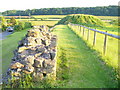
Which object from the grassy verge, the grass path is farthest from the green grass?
the grass path

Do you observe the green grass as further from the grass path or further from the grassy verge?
the grass path

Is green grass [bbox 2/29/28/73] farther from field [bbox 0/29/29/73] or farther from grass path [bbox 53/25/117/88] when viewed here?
grass path [bbox 53/25/117/88]

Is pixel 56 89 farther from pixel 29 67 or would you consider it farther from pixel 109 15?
pixel 109 15

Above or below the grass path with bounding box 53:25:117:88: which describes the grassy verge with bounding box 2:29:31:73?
below

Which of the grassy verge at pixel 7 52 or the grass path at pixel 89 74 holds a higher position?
the grass path at pixel 89 74

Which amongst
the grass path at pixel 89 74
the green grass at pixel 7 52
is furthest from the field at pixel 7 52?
the grass path at pixel 89 74

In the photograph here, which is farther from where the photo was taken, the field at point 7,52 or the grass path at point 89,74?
the field at point 7,52

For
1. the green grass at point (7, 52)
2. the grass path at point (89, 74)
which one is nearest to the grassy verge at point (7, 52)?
the green grass at point (7, 52)

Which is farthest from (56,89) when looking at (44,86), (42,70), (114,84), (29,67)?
(114,84)

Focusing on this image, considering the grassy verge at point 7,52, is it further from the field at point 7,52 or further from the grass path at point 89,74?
the grass path at point 89,74

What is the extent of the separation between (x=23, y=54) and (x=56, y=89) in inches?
61.6

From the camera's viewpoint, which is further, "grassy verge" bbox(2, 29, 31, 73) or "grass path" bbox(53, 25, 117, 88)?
"grassy verge" bbox(2, 29, 31, 73)

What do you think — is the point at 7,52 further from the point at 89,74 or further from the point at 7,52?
the point at 89,74

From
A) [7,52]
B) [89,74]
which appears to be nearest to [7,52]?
[7,52]
